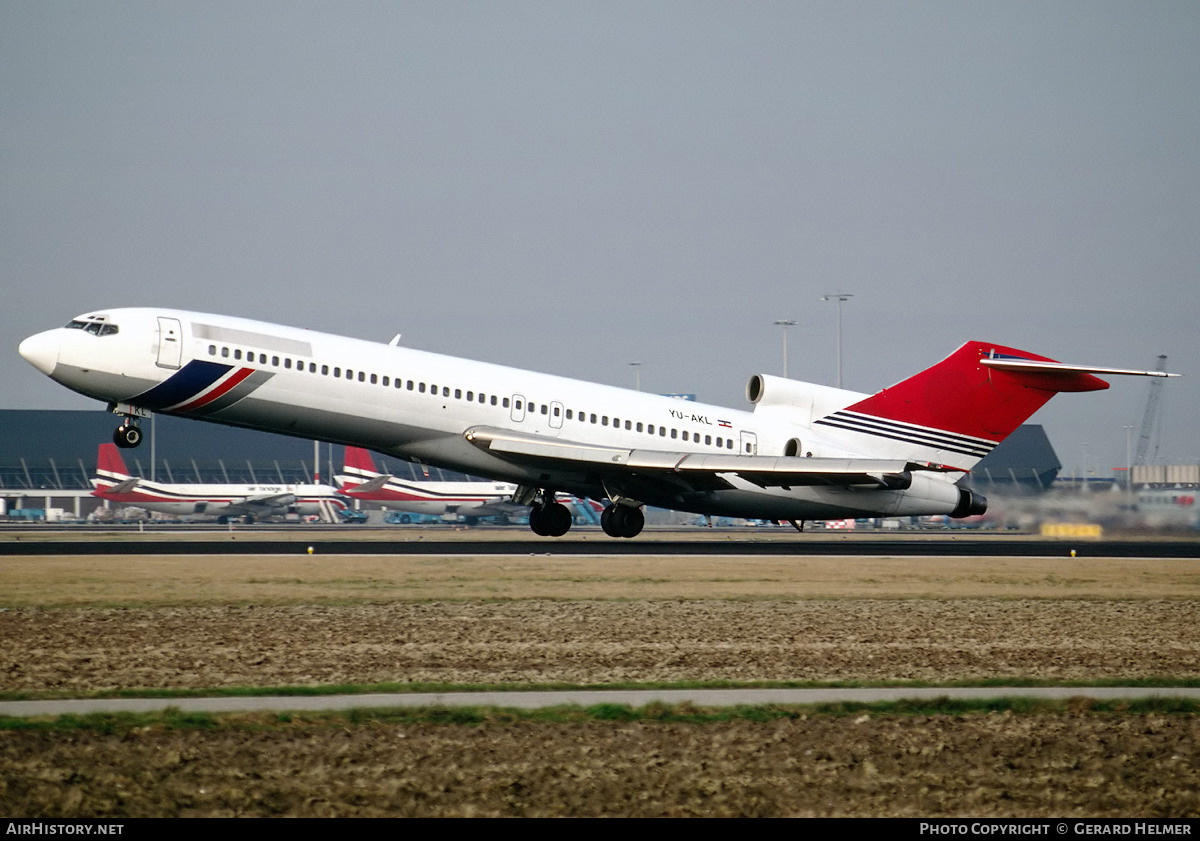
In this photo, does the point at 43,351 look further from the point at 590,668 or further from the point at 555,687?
the point at 555,687

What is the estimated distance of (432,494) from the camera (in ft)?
297

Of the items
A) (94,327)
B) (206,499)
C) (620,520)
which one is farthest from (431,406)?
(206,499)

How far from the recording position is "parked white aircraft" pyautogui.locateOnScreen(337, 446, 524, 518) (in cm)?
9012

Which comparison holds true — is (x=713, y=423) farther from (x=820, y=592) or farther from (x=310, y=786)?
(x=310, y=786)

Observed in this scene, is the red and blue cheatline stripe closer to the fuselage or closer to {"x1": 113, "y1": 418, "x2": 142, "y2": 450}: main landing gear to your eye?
the fuselage

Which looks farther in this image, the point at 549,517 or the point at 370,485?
the point at 370,485

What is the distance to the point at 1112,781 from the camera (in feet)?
32.0

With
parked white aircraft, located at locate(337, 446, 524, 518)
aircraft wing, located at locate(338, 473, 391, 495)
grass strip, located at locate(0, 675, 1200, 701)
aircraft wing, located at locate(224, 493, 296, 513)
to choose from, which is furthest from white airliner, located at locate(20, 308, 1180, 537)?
aircraft wing, located at locate(224, 493, 296, 513)

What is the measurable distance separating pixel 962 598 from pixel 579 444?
1552 cm

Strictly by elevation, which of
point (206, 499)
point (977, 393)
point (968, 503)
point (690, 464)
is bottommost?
point (968, 503)

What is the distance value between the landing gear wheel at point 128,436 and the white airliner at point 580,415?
0.14 feet

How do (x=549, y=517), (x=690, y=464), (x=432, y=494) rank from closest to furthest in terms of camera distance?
(x=690, y=464), (x=549, y=517), (x=432, y=494)

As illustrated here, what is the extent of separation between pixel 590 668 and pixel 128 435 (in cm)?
2083
